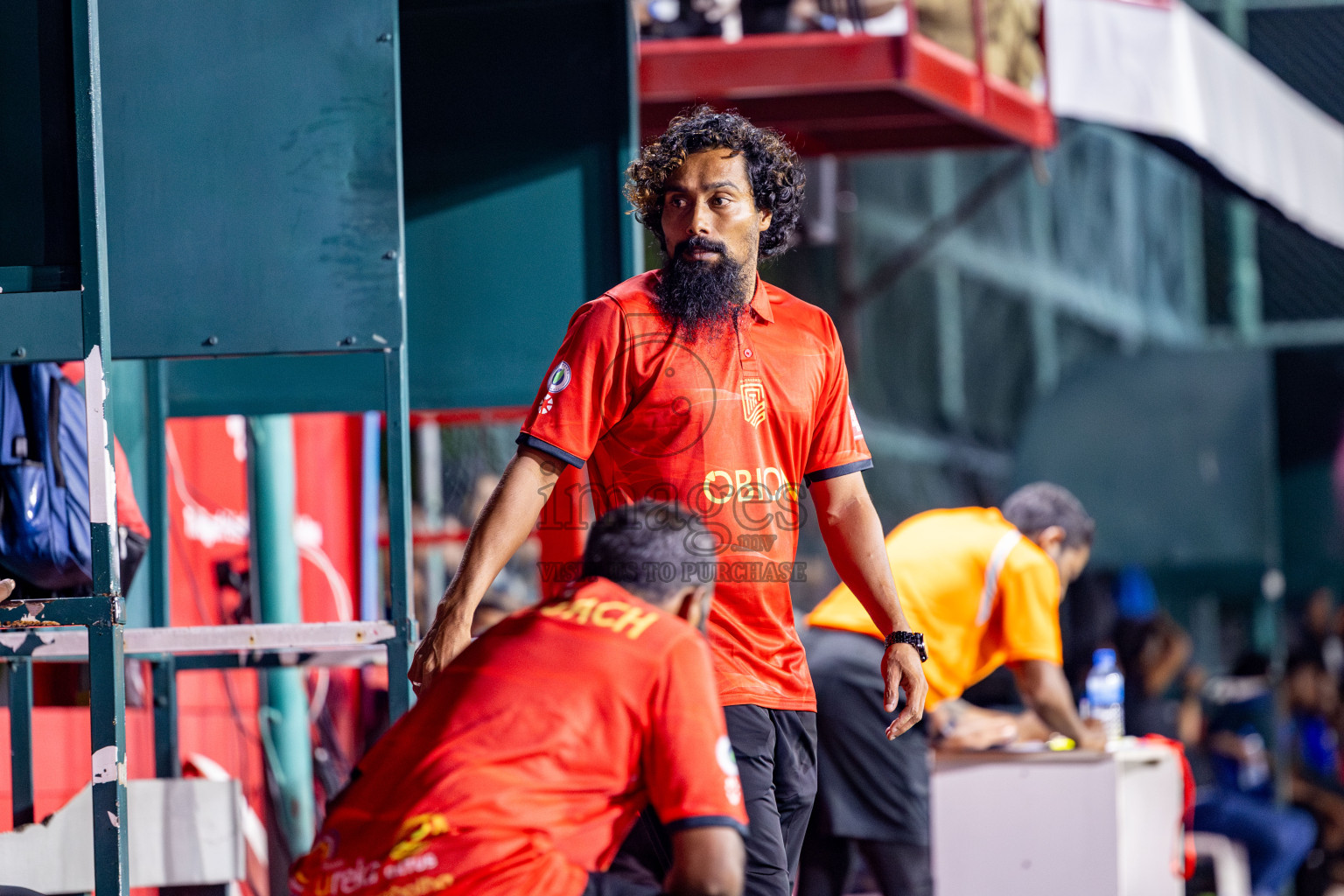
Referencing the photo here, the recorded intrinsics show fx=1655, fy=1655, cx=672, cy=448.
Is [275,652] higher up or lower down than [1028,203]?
lower down

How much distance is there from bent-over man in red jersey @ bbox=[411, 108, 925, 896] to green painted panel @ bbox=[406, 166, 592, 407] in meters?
1.94

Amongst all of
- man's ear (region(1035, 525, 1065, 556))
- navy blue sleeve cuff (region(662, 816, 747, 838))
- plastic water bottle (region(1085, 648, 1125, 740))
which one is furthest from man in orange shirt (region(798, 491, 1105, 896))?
navy blue sleeve cuff (region(662, 816, 747, 838))

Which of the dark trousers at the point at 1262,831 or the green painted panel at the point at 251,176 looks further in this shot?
the dark trousers at the point at 1262,831

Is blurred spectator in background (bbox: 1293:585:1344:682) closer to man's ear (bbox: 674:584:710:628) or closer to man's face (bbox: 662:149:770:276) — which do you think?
man's face (bbox: 662:149:770:276)

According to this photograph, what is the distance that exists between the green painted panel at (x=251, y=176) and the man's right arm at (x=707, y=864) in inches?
75.1

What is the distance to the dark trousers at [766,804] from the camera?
3.22 metres

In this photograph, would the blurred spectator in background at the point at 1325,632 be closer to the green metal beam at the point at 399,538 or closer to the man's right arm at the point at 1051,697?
the man's right arm at the point at 1051,697

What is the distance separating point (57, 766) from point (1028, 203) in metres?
13.0

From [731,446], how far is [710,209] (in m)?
0.54

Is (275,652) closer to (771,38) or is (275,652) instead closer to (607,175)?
(607,175)

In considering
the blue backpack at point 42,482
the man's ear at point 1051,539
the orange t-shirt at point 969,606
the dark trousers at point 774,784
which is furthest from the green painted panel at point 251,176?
the man's ear at point 1051,539

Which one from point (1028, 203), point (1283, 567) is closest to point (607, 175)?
point (1283, 567)

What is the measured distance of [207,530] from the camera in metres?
7.47

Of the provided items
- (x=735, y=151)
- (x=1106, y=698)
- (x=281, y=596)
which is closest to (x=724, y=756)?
(x=735, y=151)
